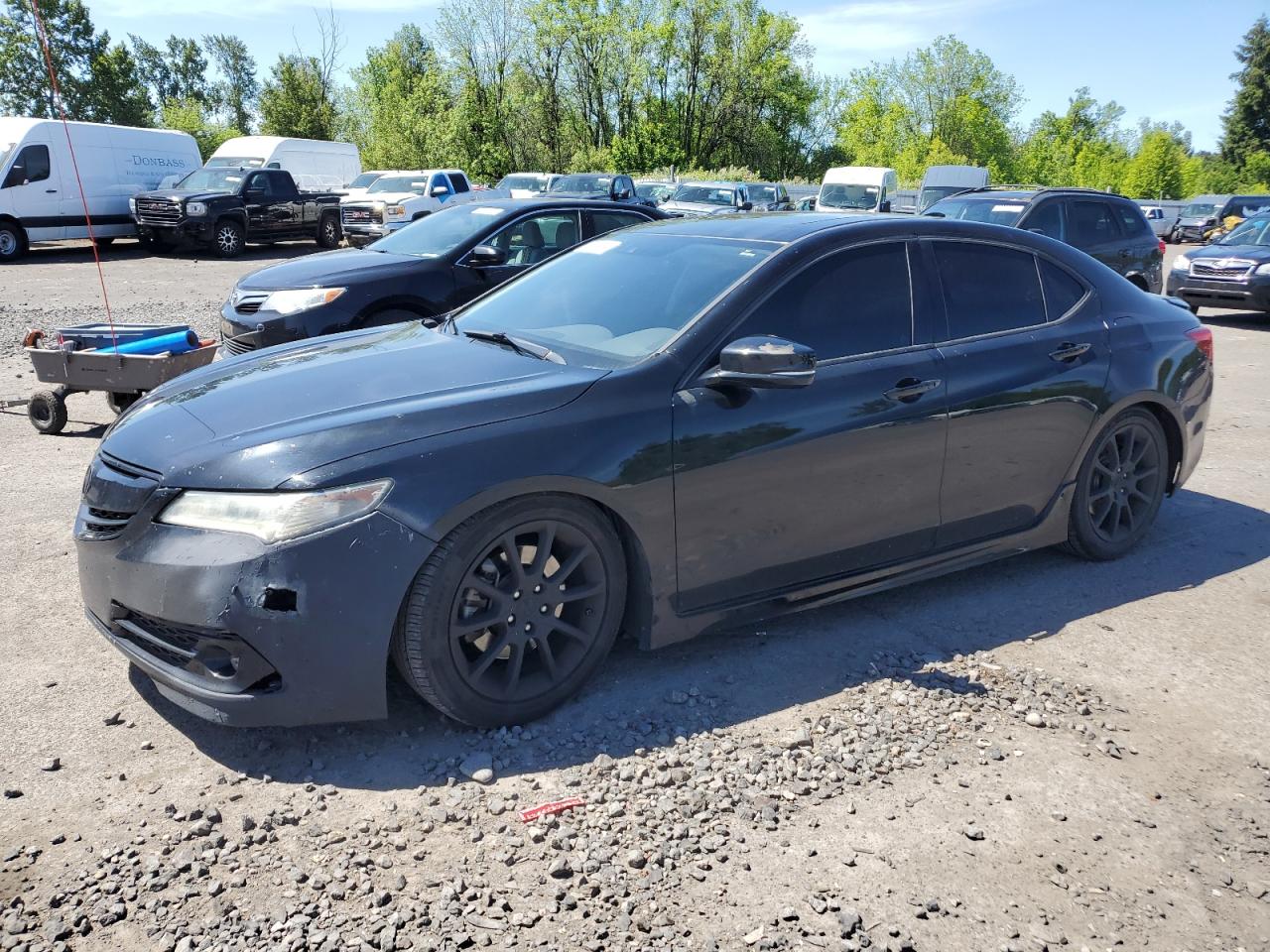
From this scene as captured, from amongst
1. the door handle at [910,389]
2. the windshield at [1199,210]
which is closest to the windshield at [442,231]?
the door handle at [910,389]

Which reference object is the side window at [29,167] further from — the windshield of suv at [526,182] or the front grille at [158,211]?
the windshield of suv at [526,182]

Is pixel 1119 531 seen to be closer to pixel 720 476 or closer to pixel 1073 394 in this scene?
pixel 1073 394

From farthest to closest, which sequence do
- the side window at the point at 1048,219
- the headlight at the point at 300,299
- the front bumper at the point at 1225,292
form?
the front bumper at the point at 1225,292 → the side window at the point at 1048,219 → the headlight at the point at 300,299

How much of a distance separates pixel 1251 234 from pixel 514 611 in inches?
655

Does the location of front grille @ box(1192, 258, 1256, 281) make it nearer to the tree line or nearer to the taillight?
the taillight

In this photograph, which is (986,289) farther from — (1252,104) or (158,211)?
(1252,104)

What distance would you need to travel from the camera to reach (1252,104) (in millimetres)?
67562

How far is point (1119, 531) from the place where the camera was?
16.8 ft

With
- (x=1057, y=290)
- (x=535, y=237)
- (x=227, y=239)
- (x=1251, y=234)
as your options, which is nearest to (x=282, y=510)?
(x=1057, y=290)

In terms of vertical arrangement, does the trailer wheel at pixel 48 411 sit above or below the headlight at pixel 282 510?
below

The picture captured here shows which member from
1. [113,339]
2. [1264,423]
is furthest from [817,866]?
[1264,423]

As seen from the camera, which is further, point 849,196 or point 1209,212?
point 1209,212

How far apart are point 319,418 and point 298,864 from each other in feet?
4.40

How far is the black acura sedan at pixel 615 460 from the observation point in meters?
3.05
